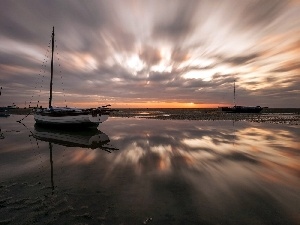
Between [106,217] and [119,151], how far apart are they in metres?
9.12

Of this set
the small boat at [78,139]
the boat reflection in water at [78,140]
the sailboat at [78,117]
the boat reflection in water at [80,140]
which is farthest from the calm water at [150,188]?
the sailboat at [78,117]

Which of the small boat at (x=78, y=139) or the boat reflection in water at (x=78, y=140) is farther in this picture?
the small boat at (x=78, y=139)

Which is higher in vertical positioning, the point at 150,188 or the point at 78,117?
the point at 78,117

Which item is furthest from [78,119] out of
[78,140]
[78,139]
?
[78,140]

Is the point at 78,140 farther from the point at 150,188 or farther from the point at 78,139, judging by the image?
the point at 150,188

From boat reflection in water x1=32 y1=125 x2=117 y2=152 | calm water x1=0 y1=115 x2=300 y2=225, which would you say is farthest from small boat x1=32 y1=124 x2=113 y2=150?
calm water x1=0 y1=115 x2=300 y2=225

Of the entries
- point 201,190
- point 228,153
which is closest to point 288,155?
point 228,153

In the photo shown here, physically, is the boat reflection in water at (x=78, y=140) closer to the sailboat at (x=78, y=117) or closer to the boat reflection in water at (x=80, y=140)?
the boat reflection in water at (x=80, y=140)

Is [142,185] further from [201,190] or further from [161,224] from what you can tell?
[161,224]

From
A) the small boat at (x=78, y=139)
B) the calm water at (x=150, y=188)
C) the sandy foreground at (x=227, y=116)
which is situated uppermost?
the sandy foreground at (x=227, y=116)

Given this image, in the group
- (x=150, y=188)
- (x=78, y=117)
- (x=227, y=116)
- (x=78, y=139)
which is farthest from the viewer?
(x=227, y=116)

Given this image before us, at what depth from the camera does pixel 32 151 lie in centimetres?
1510

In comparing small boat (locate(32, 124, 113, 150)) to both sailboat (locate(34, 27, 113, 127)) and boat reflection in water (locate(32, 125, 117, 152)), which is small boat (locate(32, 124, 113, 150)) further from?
sailboat (locate(34, 27, 113, 127))

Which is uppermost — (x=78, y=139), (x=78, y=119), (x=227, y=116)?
(x=78, y=119)
